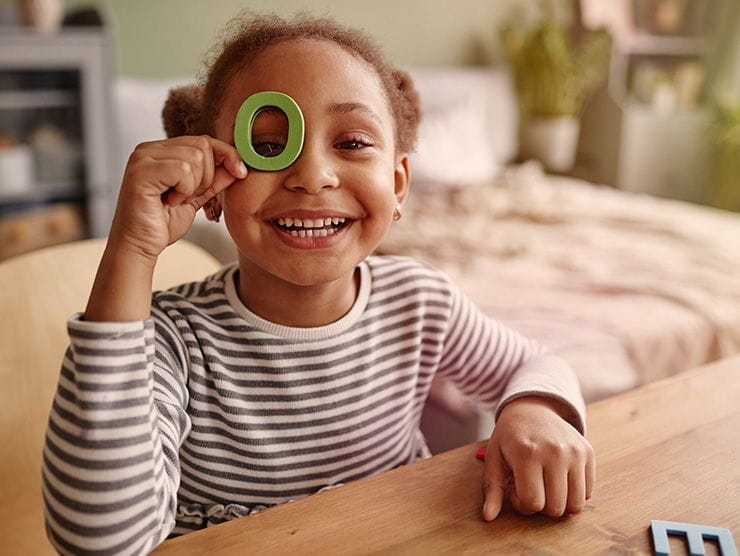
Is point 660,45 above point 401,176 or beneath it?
above

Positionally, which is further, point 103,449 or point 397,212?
point 397,212

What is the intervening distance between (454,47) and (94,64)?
6.50ft

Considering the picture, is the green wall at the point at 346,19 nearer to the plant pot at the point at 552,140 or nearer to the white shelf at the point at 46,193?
the plant pot at the point at 552,140

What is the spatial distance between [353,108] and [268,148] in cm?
10

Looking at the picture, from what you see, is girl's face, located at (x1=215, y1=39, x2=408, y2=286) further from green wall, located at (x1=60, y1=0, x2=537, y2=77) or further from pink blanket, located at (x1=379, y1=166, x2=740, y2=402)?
green wall, located at (x1=60, y1=0, x2=537, y2=77)

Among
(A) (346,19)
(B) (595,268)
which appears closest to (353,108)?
(B) (595,268)

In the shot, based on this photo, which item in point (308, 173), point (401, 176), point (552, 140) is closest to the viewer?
point (308, 173)

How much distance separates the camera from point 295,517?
0.64 meters

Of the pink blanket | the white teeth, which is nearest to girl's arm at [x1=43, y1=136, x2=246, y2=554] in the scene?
the white teeth

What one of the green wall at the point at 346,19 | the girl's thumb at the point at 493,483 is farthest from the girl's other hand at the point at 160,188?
the green wall at the point at 346,19

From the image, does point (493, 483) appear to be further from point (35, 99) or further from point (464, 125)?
point (464, 125)

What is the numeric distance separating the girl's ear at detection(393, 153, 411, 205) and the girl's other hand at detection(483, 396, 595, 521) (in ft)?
1.15

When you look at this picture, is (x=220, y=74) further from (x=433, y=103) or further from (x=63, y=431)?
(x=433, y=103)

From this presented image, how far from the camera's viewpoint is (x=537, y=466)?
26.9 inches
